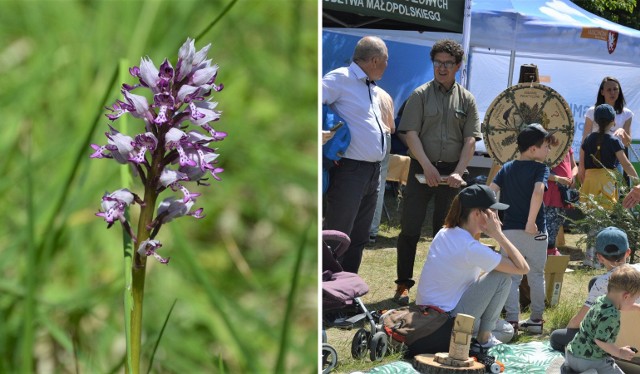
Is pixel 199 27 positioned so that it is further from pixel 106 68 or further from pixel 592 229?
pixel 592 229

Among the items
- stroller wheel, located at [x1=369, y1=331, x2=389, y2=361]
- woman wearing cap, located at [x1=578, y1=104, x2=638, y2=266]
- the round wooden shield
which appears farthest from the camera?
woman wearing cap, located at [x1=578, y1=104, x2=638, y2=266]

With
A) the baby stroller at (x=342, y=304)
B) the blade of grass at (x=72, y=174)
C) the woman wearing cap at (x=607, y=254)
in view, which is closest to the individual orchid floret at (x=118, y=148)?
the blade of grass at (x=72, y=174)

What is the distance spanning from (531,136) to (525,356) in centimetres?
114

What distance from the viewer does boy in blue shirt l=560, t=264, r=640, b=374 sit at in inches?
138

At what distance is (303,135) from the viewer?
218 centimetres

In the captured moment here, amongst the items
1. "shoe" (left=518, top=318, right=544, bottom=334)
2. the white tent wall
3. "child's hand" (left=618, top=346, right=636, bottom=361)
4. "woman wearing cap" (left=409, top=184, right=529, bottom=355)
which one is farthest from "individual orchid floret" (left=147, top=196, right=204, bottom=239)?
the white tent wall

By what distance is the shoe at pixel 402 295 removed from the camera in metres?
5.04

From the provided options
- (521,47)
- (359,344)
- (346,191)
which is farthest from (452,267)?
(521,47)

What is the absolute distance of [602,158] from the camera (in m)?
6.36

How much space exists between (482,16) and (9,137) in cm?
778

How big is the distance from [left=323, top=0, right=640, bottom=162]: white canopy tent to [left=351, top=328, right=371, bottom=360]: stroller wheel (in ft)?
14.3

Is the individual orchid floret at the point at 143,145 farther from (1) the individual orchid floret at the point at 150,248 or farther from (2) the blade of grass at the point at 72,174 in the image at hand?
(2) the blade of grass at the point at 72,174

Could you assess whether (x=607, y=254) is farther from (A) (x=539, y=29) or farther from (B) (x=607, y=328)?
(A) (x=539, y=29)

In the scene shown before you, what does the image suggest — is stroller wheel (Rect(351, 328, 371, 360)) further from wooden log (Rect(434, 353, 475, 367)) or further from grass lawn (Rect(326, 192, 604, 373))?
wooden log (Rect(434, 353, 475, 367))
